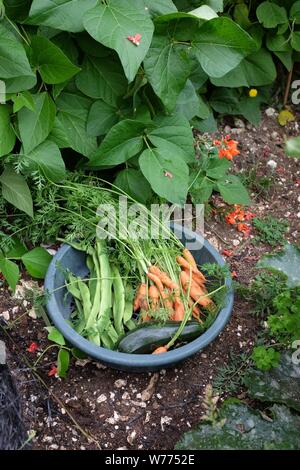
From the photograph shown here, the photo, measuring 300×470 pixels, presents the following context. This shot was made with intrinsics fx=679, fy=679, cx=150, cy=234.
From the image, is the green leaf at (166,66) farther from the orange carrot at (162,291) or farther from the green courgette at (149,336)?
the green courgette at (149,336)

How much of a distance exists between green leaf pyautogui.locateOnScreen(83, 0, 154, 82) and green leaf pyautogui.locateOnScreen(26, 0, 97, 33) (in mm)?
45

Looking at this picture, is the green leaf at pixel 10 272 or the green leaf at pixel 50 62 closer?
the green leaf at pixel 50 62

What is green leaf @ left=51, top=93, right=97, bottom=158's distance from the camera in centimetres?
209

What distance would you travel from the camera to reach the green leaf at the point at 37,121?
6.42ft

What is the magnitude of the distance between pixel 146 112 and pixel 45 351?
779 mm

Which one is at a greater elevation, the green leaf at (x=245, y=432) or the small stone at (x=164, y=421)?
the green leaf at (x=245, y=432)

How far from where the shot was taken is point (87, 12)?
1.78m

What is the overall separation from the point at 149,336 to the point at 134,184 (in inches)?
20.1

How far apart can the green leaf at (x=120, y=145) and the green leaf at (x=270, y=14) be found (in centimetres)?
79

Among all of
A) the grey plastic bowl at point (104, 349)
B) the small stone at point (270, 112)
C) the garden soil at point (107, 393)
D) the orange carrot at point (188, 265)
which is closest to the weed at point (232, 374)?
the garden soil at point (107, 393)

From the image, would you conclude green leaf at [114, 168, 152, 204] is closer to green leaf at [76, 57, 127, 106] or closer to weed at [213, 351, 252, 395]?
green leaf at [76, 57, 127, 106]

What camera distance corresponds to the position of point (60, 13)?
71.1 inches

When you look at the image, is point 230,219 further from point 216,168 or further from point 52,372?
point 52,372

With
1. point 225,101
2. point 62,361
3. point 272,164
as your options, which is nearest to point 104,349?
point 62,361
